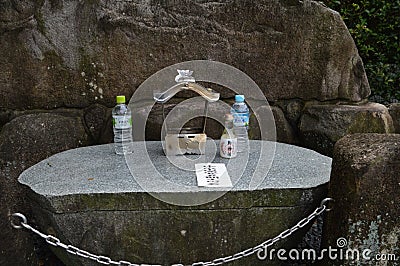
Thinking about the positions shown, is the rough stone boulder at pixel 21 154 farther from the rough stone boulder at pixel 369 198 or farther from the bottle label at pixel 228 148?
the rough stone boulder at pixel 369 198

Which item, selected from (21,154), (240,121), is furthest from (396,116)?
(21,154)

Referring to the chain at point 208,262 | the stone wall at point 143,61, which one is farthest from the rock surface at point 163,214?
the stone wall at point 143,61

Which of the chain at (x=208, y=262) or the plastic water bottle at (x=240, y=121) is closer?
the chain at (x=208, y=262)

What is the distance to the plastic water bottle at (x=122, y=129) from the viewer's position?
6.84 feet

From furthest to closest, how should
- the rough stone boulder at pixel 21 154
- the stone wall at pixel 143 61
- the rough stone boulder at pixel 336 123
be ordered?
the rough stone boulder at pixel 336 123 → the stone wall at pixel 143 61 → the rough stone boulder at pixel 21 154

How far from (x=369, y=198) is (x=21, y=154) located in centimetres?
175

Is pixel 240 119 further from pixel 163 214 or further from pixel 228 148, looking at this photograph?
pixel 163 214

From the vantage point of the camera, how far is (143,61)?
2477 mm

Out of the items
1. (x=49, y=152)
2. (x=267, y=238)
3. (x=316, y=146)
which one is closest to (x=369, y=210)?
(x=267, y=238)

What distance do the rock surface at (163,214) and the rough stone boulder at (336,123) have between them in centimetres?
→ 83

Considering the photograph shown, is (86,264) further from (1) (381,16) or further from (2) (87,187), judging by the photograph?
(1) (381,16)

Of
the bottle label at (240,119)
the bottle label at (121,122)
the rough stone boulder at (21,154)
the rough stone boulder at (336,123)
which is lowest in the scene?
the rough stone boulder at (21,154)

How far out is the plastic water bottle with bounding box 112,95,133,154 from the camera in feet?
6.84

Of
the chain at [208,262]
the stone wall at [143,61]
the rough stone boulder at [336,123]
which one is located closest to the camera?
the chain at [208,262]
